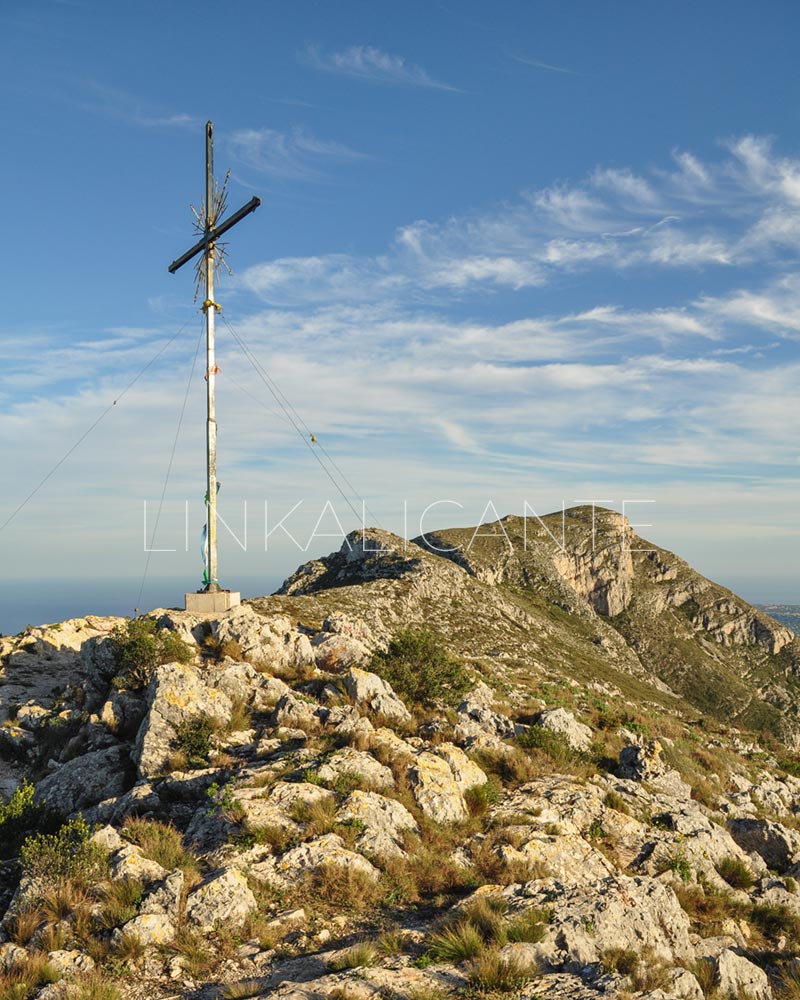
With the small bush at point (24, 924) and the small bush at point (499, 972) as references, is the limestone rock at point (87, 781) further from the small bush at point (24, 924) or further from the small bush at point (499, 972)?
the small bush at point (499, 972)

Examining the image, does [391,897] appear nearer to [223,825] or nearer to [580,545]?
[223,825]

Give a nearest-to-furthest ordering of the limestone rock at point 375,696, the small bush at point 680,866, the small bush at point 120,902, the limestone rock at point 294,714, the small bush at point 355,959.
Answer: the small bush at point 355,959
the small bush at point 120,902
the small bush at point 680,866
the limestone rock at point 294,714
the limestone rock at point 375,696

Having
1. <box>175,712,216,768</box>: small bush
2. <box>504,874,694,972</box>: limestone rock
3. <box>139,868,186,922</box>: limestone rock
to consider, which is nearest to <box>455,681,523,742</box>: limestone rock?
<box>504,874,694,972</box>: limestone rock

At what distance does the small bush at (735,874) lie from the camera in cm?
1334

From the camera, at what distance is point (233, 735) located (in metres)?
15.5

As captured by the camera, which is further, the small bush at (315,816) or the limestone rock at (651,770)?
the limestone rock at (651,770)

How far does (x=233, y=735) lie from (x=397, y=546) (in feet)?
270

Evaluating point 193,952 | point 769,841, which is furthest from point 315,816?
point 769,841

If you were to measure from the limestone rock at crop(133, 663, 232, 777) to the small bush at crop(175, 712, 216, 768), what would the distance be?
0.20 metres

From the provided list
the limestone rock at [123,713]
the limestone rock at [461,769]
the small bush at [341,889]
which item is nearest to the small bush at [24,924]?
the small bush at [341,889]

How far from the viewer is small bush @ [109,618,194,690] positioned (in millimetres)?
18469

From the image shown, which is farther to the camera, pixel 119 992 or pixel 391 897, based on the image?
pixel 391 897

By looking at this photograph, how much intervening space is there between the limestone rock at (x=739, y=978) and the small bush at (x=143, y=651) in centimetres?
1510

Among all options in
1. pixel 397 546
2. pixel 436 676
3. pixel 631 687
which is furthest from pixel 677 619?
pixel 436 676
